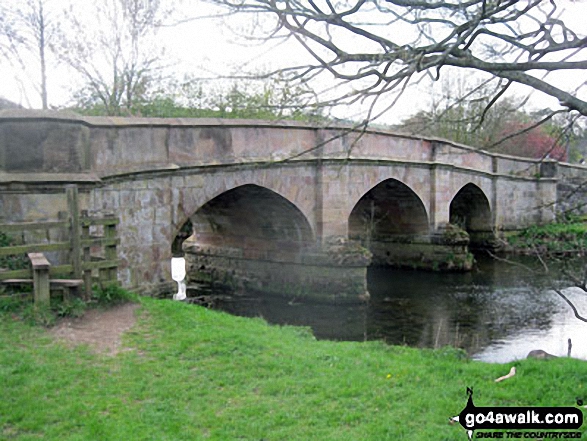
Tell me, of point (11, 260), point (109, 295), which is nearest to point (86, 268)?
point (109, 295)

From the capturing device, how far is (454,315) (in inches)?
482

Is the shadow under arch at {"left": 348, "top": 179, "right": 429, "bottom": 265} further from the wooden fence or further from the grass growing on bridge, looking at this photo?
the grass growing on bridge

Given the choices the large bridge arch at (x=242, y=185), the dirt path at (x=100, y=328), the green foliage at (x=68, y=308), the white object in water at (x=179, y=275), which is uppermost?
the large bridge arch at (x=242, y=185)

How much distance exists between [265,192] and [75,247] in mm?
6439

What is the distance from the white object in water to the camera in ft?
46.3

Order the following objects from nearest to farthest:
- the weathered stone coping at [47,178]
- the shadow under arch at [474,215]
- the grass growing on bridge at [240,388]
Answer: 1. the grass growing on bridge at [240,388]
2. the weathered stone coping at [47,178]
3. the shadow under arch at [474,215]

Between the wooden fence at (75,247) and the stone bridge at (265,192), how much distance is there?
75cm

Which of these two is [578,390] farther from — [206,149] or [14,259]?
[206,149]

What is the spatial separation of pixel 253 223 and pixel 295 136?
2.77 m

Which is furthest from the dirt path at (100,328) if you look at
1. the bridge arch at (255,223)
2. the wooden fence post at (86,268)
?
the bridge arch at (255,223)

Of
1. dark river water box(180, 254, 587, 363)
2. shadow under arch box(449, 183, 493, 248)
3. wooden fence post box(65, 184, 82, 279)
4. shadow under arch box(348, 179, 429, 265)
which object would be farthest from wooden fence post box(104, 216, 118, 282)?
shadow under arch box(449, 183, 493, 248)

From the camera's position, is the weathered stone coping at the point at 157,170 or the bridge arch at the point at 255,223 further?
the bridge arch at the point at 255,223

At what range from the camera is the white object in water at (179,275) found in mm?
14102

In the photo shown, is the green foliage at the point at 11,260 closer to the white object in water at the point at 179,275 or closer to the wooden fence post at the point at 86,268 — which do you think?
the wooden fence post at the point at 86,268
